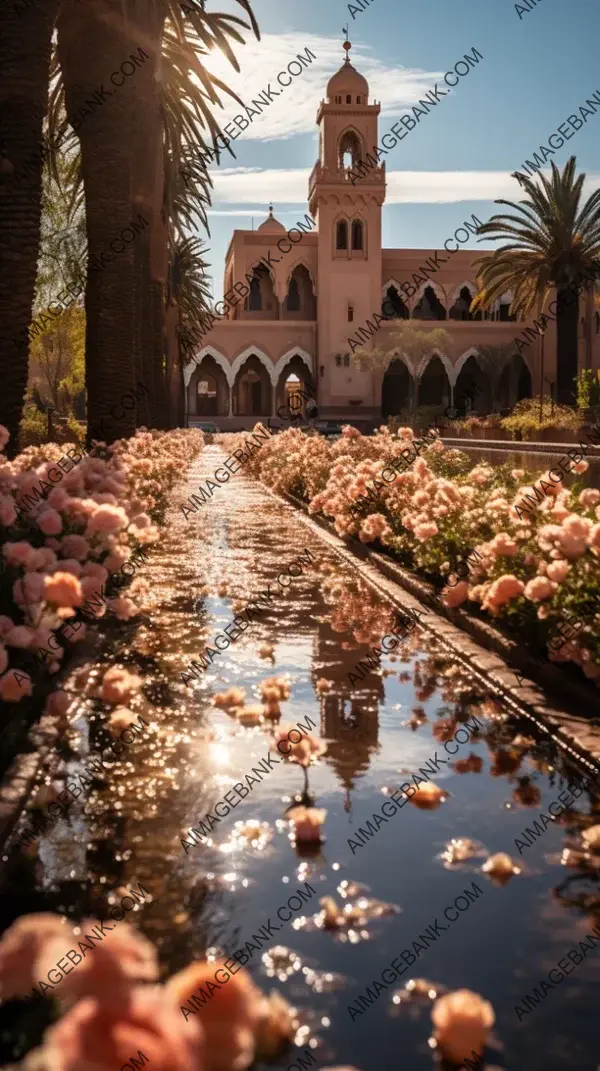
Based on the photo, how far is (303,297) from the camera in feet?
263

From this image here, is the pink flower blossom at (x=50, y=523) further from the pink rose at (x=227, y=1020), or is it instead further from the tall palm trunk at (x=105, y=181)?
the tall palm trunk at (x=105, y=181)

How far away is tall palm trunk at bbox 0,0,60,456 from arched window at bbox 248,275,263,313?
7084cm

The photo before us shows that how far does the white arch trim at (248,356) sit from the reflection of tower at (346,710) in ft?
216

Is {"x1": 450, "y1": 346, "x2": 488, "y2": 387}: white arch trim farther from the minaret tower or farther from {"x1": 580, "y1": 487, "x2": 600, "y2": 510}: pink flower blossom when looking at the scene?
{"x1": 580, "y1": 487, "x2": 600, "y2": 510}: pink flower blossom

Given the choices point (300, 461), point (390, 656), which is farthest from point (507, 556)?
point (300, 461)

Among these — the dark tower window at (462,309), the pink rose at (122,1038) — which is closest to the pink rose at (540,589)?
the pink rose at (122,1038)

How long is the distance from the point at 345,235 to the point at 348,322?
559cm

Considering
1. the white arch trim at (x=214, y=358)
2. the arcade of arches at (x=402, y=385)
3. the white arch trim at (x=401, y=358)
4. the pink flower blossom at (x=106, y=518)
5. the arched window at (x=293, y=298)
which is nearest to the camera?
the pink flower blossom at (x=106, y=518)

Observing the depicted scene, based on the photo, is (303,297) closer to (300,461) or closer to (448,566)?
(300,461)

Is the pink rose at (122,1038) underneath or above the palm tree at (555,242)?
underneath

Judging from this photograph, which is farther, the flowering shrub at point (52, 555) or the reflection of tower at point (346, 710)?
the reflection of tower at point (346, 710)

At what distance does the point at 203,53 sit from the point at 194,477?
10778 mm

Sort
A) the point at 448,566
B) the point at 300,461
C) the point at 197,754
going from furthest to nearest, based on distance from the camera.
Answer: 1. the point at 300,461
2. the point at 448,566
3. the point at 197,754

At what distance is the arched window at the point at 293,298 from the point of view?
8100 cm
